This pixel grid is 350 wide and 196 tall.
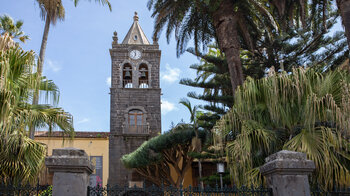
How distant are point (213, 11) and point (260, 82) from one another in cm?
544

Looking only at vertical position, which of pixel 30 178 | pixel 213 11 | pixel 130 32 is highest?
pixel 130 32

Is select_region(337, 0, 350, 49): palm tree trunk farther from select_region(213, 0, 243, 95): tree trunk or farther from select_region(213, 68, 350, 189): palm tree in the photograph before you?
select_region(213, 0, 243, 95): tree trunk

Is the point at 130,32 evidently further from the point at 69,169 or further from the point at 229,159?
the point at 69,169

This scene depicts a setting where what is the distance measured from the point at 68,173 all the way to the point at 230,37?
9202 mm

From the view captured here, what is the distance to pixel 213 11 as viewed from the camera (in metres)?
12.8

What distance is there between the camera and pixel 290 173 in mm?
4785

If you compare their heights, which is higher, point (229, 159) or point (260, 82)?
point (260, 82)

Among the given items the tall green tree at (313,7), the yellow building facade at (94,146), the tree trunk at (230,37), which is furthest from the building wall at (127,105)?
the tall green tree at (313,7)

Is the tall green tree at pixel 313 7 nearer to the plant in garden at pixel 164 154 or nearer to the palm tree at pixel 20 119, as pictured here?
the palm tree at pixel 20 119

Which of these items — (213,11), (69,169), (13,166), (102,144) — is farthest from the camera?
(102,144)

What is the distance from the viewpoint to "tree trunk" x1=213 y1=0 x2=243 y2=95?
12.5 m

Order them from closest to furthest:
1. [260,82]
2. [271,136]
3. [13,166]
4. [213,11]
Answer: [13,166], [271,136], [260,82], [213,11]

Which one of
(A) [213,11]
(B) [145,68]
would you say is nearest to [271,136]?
(A) [213,11]

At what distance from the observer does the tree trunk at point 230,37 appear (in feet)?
40.9
